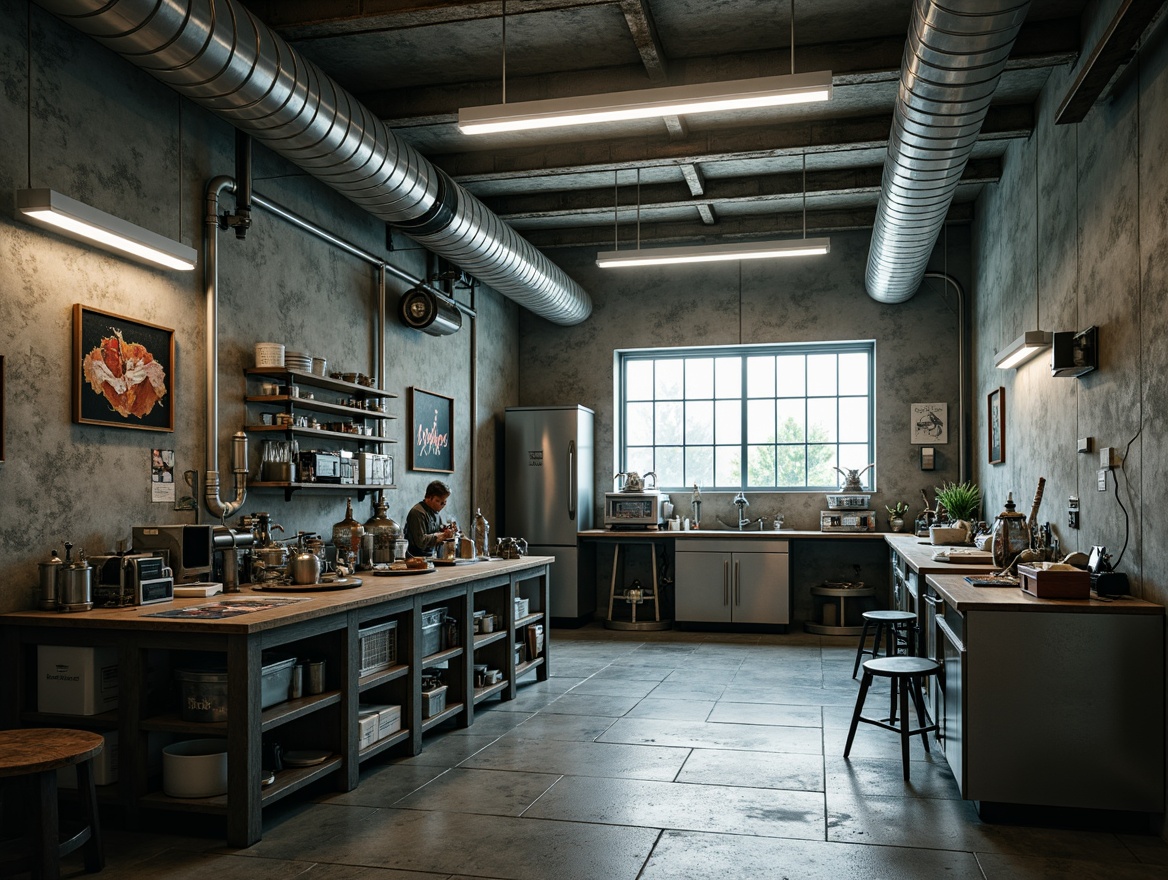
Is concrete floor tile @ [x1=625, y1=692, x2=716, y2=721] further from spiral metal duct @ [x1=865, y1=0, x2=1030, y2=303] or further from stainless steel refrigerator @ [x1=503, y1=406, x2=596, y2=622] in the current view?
spiral metal duct @ [x1=865, y1=0, x2=1030, y2=303]

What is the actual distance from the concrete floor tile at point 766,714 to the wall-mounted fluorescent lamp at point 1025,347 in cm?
246

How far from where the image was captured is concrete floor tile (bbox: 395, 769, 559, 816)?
13.5 feet

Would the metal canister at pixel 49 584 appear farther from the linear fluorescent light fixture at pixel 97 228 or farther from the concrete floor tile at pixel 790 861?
the concrete floor tile at pixel 790 861

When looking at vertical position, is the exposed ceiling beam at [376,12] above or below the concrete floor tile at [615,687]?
above

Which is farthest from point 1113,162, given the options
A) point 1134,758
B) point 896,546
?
point 896,546

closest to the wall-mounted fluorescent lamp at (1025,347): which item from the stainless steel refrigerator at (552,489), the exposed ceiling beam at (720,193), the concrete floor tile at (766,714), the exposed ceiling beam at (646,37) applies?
the exposed ceiling beam at (720,193)

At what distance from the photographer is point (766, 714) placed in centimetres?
579

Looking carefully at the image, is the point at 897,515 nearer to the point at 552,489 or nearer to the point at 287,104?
the point at 552,489

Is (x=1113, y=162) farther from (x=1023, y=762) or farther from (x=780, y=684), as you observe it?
(x=780, y=684)

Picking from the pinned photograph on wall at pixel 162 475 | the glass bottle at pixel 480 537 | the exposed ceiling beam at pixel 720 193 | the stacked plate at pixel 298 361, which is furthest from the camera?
the exposed ceiling beam at pixel 720 193

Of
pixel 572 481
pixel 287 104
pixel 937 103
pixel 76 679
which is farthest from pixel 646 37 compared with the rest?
pixel 572 481

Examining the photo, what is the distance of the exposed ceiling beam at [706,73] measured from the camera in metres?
5.25

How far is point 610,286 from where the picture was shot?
10203 millimetres

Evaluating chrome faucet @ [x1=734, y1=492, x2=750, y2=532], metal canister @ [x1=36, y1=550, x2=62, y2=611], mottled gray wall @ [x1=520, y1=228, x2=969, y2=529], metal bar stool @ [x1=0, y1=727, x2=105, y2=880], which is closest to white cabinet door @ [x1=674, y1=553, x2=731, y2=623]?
chrome faucet @ [x1=734, y1=492, x2=750, y2=532]
